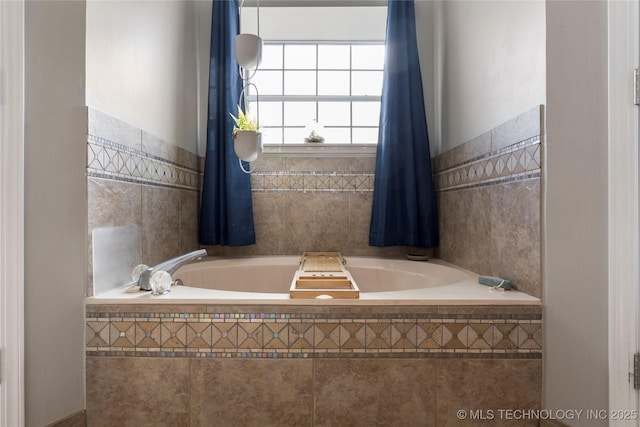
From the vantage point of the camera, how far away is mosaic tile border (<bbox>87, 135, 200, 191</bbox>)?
47.6 inches

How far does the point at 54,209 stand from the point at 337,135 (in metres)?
1.80

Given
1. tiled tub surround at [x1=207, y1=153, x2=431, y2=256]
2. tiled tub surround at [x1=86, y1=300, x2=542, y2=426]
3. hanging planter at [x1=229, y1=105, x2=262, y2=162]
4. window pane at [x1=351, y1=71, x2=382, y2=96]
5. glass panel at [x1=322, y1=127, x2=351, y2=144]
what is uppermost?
window pane at [x1=351, y1=71, x2=382, y2=96]

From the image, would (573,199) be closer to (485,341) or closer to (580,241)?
(580,241)

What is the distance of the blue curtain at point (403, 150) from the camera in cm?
201

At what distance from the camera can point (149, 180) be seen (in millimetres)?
1599

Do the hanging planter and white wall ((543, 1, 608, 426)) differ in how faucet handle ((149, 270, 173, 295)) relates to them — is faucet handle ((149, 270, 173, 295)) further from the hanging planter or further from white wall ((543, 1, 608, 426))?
white wall ((543, 1, 608, 426))

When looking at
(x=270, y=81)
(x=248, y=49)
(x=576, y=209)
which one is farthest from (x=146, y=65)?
(x=576, y=209)

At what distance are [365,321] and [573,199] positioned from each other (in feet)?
2.68

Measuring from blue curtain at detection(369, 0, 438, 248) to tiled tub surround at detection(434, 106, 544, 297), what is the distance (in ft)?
0.48

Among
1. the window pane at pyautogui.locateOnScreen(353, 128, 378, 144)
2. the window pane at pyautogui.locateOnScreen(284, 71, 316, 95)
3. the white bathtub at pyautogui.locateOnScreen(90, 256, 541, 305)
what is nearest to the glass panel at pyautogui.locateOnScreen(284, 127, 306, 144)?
the window pane at pyautogui.locateOnScreen(284, 71, 316, 95)

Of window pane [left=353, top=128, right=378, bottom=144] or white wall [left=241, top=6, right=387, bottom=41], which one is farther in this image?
window pane [left=353, top=128, right=378, bottom=144]

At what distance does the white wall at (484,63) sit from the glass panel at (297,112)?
34.9 inches

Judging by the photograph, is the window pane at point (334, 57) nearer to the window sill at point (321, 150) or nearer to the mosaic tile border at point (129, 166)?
the window sill at point (321, 150)

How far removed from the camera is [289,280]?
6.47 ft
